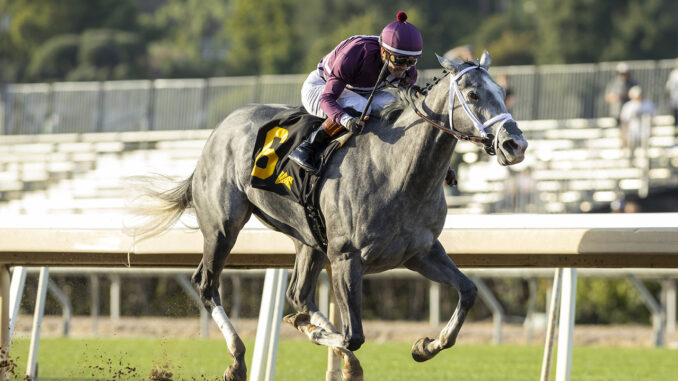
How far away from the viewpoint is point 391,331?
45.9 ft

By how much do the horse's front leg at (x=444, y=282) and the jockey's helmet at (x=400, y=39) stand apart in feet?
3.01

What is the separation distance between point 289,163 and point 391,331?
8561 millimetres

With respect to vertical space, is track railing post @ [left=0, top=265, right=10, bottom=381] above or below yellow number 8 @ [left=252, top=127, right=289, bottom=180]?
below

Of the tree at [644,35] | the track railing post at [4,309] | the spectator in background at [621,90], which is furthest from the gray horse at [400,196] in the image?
the tree at [644,35]

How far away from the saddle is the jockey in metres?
0.08

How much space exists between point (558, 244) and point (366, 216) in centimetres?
99

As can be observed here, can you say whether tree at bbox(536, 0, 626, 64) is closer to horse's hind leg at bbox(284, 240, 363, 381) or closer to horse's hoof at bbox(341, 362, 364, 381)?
horse's hind leg at bbox(284, 240, 363, 381)

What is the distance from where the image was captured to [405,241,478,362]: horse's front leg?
547 cm

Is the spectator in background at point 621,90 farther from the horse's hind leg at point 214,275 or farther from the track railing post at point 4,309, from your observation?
the track railing post at point 4,309

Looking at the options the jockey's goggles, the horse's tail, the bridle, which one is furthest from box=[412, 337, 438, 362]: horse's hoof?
the horse's tail

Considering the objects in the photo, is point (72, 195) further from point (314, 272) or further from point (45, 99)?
point (314, 272)

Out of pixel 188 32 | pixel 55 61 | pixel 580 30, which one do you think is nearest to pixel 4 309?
pixel 580 30

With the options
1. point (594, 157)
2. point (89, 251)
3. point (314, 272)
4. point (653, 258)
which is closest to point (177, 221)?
point (89, 251)

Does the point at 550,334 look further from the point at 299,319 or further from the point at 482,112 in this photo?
the point at 482,112
